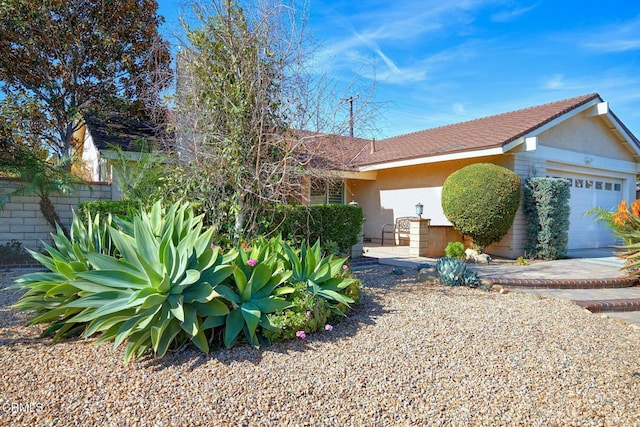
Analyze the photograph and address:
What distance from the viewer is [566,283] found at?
783 cm

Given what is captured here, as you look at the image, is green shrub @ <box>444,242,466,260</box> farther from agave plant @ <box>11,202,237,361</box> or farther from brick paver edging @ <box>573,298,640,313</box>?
agave plant @ <box>11,202,237,361</box>

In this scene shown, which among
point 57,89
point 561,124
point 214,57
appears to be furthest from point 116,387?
point 561,124

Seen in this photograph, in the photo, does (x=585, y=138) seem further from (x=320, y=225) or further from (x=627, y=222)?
(x=320, y=225)

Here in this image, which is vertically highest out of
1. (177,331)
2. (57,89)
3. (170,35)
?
(57,89)

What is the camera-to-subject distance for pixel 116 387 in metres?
3.27

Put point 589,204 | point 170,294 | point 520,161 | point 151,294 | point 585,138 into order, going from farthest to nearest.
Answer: point 589,204 → point 585,138 → point 520,161 → point 170,294 → point 151,294

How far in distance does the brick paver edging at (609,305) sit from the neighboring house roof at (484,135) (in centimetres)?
549

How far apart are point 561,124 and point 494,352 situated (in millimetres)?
12384

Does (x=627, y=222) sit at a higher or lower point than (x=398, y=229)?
higher

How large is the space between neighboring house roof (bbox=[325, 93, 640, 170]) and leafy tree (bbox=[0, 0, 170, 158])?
28.1 feet

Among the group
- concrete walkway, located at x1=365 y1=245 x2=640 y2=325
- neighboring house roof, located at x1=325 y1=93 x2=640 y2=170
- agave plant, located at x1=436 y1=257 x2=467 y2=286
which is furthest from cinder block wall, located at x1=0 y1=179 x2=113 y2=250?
agave plant, located at x1=436 y1=257 x2=467 y2=286

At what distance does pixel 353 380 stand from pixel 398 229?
40.2 feet

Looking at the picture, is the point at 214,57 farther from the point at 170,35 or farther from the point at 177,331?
the point at 177,331

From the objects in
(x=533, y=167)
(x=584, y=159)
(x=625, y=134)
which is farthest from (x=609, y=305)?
(x=625, y=134)
